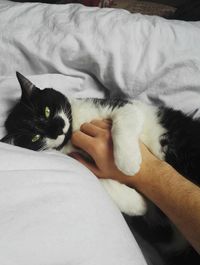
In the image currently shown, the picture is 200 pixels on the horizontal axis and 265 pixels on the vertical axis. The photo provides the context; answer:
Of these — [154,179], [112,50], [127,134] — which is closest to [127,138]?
[127,134]

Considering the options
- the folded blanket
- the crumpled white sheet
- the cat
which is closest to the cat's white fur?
the cat

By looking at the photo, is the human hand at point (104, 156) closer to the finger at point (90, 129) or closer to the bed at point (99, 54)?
the finger at point (90, 129)

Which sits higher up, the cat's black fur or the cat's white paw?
the cat's white paw

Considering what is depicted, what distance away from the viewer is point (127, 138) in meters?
0.93

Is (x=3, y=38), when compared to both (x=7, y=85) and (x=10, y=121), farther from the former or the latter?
(x=10, y=121)

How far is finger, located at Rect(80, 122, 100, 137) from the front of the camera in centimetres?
101

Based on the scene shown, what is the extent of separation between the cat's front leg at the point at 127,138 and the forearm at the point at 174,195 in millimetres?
48

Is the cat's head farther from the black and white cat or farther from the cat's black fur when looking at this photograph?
the cat's black fur

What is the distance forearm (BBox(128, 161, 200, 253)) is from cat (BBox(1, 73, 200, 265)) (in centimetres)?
4

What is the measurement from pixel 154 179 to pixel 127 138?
0.45ft

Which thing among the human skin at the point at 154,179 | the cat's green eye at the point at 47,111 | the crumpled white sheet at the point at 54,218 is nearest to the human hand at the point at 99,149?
the human skin at the point at 154,179

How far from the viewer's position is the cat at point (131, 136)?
0.93m

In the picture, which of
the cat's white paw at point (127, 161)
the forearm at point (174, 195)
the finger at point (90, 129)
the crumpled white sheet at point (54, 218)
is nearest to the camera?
the crumpled white sheet at point (54, 218)

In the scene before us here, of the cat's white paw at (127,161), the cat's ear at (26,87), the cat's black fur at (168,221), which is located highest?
the cat's ear at (26,87)
